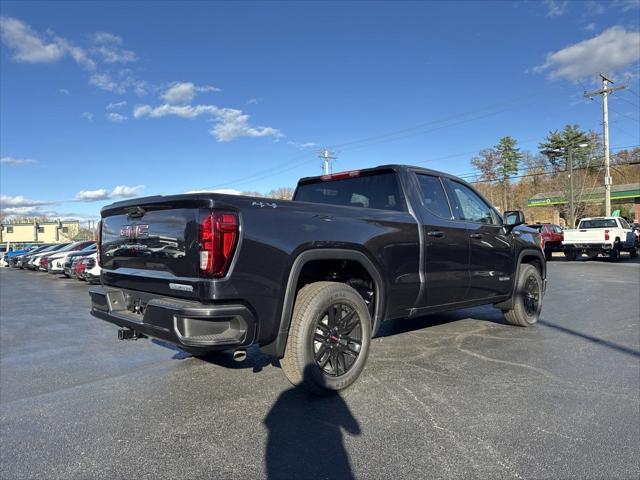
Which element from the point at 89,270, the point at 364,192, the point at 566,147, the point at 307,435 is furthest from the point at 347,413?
the point at 566,147

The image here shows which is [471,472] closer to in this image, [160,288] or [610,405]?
[610,405]

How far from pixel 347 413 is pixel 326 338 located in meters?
0.61

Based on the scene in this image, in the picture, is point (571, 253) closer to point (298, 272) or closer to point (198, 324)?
point (298, 272)

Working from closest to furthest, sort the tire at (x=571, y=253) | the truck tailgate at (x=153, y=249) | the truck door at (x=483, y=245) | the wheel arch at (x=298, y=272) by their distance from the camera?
the truck tailgate at (x=153, y=249) < the wheel arch at (x=298, y=272) < the truck door at (x=483, y=245) < the tire at (x=571, y=253)

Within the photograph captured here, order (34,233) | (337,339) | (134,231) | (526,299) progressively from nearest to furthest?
(134,231)
(337,339)
(526,299)
(34,233)

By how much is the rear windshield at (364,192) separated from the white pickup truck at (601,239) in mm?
18579

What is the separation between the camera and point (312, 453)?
277 cm

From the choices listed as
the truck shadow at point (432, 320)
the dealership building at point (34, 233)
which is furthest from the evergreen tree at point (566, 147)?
the dealership building at point (34, 233)

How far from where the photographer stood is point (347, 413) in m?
3.36

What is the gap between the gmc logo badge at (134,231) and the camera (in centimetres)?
351

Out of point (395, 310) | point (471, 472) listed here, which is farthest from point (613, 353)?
Result: point (471, 472)

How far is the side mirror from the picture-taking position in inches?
224

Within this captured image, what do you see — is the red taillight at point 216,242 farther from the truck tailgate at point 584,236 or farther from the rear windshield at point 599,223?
the rear windshield at point 599,223

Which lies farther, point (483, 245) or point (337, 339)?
point (483, 245)
